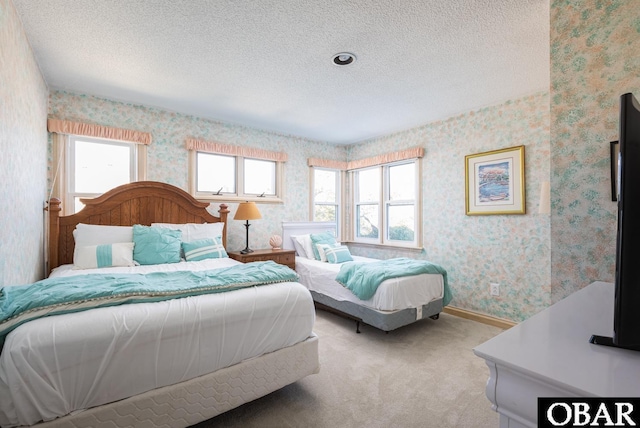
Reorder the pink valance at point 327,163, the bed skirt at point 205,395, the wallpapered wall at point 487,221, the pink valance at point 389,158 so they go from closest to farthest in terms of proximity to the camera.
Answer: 1. the bed skirt at point 205,395
2. the wallpapered wall at point 487,221
3. the pink valance at point 389,158
4. the pink valance at point 327,163

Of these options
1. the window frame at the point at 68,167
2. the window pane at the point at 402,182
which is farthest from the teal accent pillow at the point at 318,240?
the window frame at the point at 68,167

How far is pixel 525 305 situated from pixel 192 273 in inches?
128

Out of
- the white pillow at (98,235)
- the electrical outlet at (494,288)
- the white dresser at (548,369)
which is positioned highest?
the white pillow at (98,235)

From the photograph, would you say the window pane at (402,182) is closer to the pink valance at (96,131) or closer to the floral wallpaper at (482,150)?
the floral wallpaper at (482,150)

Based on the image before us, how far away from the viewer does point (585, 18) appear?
1.71m

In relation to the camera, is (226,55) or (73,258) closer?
(226,55)

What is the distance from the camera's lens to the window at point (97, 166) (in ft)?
10.5

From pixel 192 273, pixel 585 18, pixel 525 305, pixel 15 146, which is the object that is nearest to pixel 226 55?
pixel 15 146

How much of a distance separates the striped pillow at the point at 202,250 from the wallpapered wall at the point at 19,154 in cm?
121

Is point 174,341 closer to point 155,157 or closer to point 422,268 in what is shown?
point 422,268

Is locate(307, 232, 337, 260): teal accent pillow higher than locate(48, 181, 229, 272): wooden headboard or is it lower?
lower

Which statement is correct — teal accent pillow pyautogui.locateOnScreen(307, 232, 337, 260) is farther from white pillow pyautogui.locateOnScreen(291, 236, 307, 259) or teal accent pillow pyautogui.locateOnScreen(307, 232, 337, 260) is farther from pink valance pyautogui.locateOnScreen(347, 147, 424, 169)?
pink valance pyautogui.locateOnScreen(347, 147, 424, 169)

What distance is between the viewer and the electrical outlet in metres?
3.35

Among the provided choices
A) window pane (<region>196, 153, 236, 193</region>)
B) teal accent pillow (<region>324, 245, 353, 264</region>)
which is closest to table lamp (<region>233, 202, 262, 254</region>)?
window pane (<region>196, 153, 236, 193</region>)
